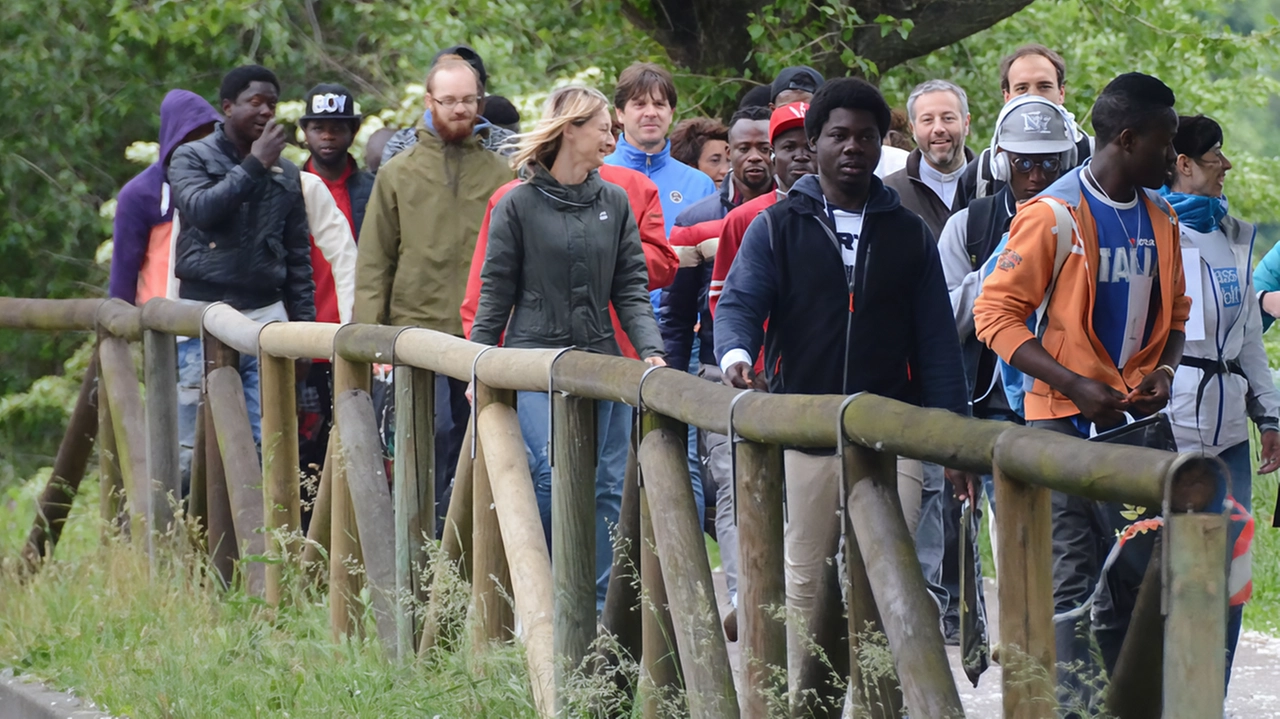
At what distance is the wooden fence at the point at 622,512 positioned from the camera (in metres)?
2.88

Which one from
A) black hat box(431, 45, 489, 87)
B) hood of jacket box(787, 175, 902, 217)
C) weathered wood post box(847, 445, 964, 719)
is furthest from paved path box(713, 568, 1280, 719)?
black hat box(431, 45, 489, 87)

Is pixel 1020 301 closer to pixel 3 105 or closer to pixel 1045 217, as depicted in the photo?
pixel 1045 217

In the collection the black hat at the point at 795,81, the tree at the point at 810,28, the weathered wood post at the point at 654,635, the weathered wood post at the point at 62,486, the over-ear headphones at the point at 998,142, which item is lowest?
the weathered wood post at the point at 62,486

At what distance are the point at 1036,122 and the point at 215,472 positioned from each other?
311 cm

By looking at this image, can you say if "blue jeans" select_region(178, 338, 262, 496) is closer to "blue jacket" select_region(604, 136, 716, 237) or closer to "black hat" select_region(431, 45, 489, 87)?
"black hat" select_region(431, 45, 489, 87)

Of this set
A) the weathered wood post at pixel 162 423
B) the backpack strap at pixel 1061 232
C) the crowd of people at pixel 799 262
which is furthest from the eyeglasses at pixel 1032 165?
the weathered wood post at pixel 162 423

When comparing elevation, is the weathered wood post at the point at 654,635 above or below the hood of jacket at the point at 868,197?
below

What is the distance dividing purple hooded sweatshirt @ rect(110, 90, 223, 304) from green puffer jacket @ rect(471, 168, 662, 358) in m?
2.22

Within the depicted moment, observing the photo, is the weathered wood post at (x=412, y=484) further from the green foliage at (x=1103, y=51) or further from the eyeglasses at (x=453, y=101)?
the green foliage at (x=1103, y=51)

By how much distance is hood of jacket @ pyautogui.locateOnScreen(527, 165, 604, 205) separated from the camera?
18.8 feet

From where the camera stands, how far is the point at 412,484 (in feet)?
17.1

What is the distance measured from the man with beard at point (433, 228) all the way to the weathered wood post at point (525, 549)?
2.30m

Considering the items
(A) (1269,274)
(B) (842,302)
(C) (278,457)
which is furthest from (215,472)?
(A) (1269,274)

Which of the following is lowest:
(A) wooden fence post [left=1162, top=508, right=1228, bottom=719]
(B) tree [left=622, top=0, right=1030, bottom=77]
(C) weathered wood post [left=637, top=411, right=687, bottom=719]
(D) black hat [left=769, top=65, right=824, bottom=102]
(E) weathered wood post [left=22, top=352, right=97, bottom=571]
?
(E) weathered wood post [left=22, top=352, right=97, bottom=571]
